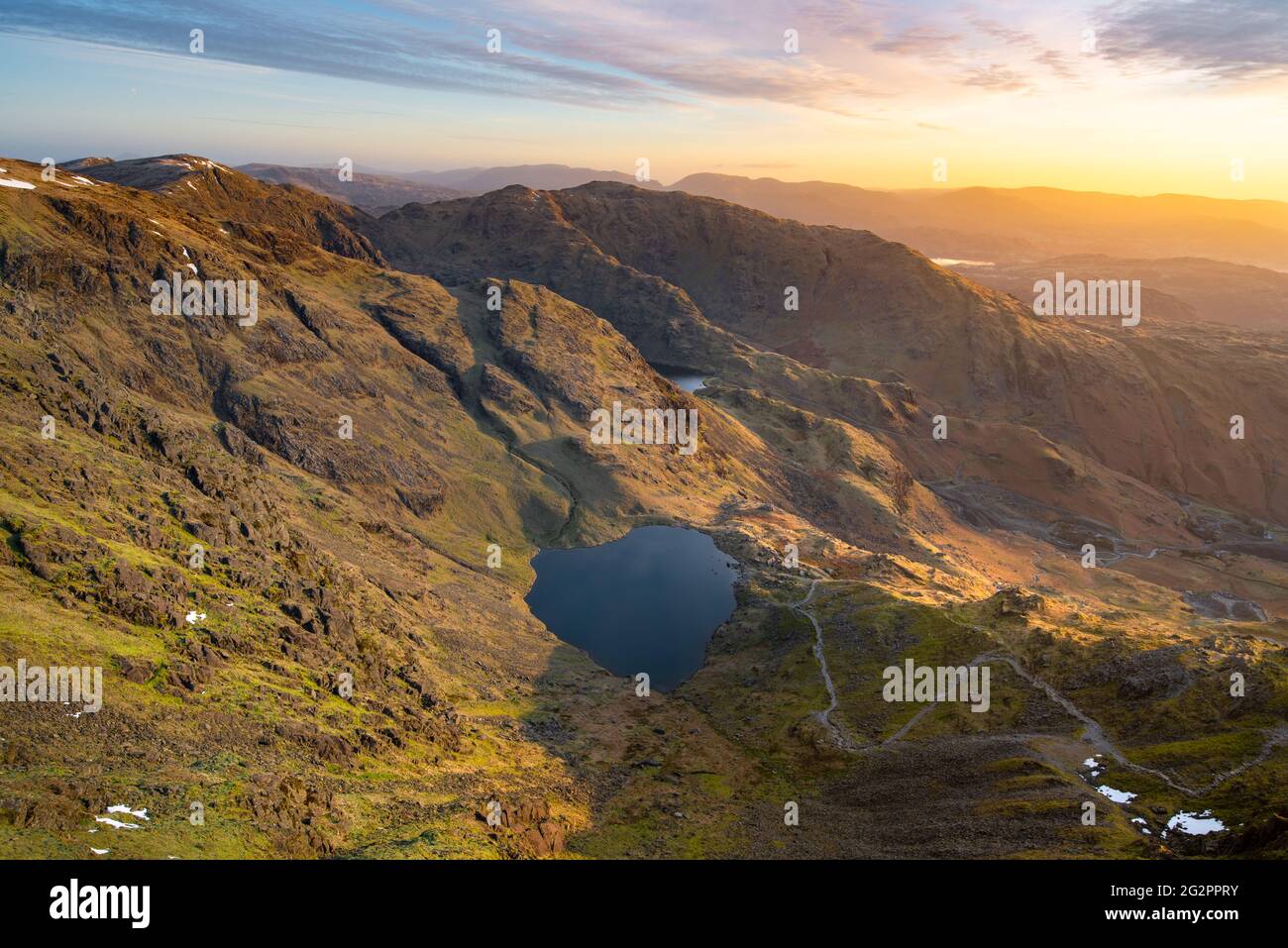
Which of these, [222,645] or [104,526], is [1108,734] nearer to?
[222,645]

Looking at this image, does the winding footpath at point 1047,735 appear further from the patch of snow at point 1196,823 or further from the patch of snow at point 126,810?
the patch of snow at point 126,810

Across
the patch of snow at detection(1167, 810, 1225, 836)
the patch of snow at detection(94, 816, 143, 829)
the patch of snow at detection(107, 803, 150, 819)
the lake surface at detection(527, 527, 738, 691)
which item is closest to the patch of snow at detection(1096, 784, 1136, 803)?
the patch of snow at detection(1167, 810, 1225, 836)

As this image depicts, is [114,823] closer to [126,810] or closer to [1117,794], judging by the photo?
[126,810]

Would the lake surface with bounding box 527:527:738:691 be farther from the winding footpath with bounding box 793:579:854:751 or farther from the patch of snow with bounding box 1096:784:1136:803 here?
the patch of snow with bounding box 1096:784:1136:803

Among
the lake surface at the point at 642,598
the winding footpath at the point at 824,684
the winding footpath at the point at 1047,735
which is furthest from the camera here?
the lake surface at the point at 642,598

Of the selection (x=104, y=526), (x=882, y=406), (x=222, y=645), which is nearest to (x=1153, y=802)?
(x=222, y=645)

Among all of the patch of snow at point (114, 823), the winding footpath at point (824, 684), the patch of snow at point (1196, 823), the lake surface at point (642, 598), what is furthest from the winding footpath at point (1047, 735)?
the patch of snow at point (114, 823)
